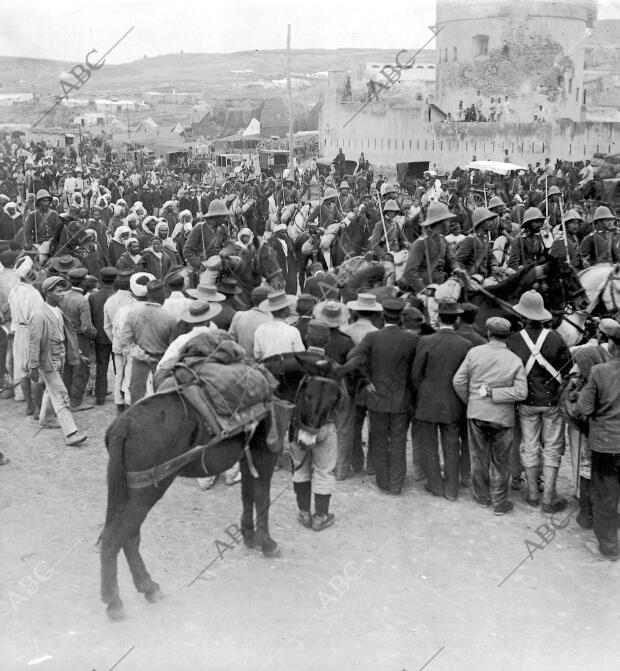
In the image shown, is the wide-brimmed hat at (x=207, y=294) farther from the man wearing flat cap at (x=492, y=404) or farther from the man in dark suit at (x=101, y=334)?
the man wearing flat cap at (x=492, y=404)

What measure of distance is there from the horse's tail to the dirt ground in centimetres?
65

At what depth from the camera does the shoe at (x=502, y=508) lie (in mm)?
7094

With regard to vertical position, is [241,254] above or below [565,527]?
above

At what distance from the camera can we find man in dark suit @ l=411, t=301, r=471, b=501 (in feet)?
23.7

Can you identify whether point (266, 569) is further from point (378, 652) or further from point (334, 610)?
point (378, 652)

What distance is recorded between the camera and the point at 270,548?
627cm

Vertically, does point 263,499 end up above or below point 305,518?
above

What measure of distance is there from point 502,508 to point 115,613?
3.37m

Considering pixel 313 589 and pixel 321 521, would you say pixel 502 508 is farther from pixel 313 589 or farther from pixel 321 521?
pixel 313 589

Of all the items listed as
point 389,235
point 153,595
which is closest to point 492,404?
point 153,595

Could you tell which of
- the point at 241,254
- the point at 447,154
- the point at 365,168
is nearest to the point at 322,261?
the point at 241,254

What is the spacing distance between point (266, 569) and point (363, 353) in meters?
2.13

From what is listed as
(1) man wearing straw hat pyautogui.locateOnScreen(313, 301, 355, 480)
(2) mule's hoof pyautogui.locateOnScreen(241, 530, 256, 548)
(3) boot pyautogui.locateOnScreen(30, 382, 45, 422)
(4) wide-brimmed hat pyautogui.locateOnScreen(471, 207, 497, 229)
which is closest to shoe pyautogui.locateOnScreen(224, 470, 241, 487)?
(1) man wearing straw hat pyautogui.locateOnScreen(313, 301, 355, 480)

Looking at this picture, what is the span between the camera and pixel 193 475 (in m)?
5.86
